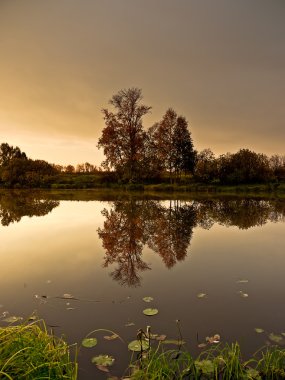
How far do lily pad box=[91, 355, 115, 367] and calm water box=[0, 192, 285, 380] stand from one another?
0.09 m

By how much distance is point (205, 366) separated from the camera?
3998 millimetres

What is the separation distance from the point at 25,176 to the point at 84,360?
186 ft

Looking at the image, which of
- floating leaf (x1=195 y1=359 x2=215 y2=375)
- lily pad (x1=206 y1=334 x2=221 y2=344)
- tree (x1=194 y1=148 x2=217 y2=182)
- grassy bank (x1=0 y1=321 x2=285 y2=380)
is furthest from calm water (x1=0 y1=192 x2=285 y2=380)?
tree (x1=194 y1=148 x2=217 y2=182)

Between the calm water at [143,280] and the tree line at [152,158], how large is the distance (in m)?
37.5

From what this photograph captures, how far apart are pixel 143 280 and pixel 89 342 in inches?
127

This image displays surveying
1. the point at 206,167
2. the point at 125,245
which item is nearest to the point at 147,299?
the point at 125,245

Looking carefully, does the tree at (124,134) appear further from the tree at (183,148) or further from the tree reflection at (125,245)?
the tree reflection at (125,245)

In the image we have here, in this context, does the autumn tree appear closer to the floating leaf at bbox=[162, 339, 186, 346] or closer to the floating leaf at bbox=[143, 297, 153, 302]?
the floating leaf at bbox=[143, 297, 153, 302]

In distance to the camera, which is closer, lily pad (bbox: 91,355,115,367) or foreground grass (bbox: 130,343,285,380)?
foreground grass (bbox: 130,343,285,380)

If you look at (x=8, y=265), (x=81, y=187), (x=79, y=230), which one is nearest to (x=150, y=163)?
(x=81, y=187)

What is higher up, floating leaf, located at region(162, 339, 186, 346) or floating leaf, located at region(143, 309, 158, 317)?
floating leaf, located at region(143, 309, 158, 317)

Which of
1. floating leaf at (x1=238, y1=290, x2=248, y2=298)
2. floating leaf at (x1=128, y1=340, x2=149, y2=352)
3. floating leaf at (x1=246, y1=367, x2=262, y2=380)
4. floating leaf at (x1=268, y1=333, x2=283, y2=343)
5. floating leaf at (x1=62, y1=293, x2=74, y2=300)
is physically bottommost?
floating leaf at (x1=238, y1=290, x2=248, y2=298)

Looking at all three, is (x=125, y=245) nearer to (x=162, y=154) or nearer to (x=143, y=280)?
(x=143, y=280)

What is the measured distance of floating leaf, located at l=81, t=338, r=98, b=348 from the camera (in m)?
4.66
